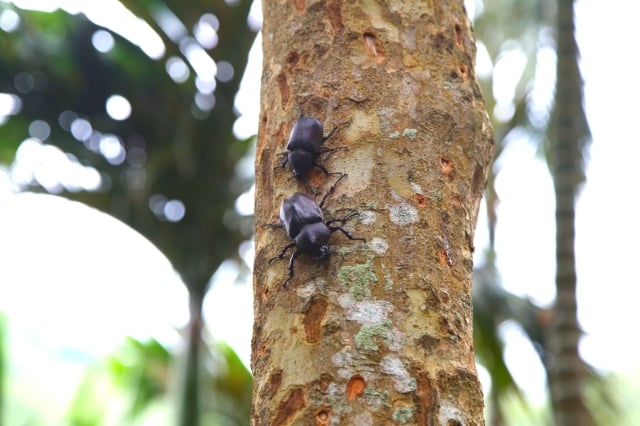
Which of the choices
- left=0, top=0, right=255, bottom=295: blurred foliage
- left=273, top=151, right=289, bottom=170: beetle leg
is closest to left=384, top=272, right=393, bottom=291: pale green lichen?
left=273, top=151, right=289, bottom=170: beetle leg

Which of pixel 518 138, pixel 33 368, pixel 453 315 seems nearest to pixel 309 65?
pixel 453 315

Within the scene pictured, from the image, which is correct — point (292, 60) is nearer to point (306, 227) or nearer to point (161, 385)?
point (306, 227)

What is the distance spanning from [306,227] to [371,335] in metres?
0.25

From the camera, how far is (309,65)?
73.4 inches

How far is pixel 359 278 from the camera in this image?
1.55 metres

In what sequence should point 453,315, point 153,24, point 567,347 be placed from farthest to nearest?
point 153,24
point 567,347
point 453,315

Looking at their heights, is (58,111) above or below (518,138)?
below

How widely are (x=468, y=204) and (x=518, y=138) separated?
6500mm

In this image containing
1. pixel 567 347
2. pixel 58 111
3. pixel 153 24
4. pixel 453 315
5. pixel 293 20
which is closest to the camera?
pixel 453 315

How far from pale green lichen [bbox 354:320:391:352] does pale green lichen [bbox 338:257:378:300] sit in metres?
0.06

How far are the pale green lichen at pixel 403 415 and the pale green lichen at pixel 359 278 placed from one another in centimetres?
23

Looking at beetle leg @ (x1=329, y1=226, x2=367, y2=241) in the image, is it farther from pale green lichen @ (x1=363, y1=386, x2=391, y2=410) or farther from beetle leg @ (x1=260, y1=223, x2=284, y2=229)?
pale green lichen @ (x1=363, y1=386, x2=391, y2=410)

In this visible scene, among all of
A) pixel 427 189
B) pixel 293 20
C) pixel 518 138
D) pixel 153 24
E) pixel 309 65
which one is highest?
pixel 518 138

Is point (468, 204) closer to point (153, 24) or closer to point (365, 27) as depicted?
point (365, 27)
